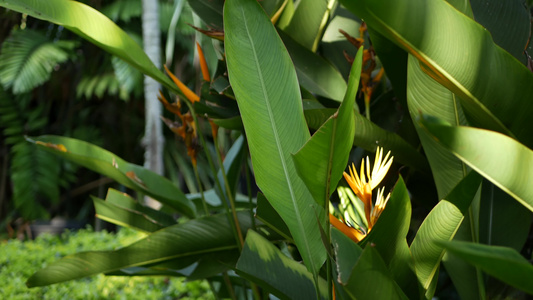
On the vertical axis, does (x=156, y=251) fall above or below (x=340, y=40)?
below

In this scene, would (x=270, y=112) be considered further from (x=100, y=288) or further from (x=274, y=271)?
(x=100, y=288)

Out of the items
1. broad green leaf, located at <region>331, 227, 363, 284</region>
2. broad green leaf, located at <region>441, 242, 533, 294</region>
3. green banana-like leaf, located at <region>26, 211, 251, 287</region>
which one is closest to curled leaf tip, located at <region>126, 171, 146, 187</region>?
green banana-like leaf, located at <region>26, 211, 251, 287</region>

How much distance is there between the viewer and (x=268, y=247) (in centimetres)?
63

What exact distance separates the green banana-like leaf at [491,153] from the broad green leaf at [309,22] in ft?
1.50

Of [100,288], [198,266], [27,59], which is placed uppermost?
[198,266]

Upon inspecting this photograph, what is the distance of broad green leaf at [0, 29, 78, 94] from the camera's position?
4125 millimetres

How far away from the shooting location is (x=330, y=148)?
0.46m

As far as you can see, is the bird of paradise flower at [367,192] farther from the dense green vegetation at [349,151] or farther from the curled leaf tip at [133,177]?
the curled leaf tip at [133,177]

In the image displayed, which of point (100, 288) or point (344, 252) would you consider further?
point (100, 288)

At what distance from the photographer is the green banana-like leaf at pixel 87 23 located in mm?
574

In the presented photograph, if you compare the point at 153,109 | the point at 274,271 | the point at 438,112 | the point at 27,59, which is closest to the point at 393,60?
the point at 438,112

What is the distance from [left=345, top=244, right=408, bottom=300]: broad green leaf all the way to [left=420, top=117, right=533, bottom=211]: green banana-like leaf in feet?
0.36

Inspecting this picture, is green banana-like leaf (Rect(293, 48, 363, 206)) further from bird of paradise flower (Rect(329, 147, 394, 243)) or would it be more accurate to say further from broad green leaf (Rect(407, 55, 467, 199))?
broad green leaf (Rect(407, 55, 467, 199))

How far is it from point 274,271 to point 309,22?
0.42 meters
